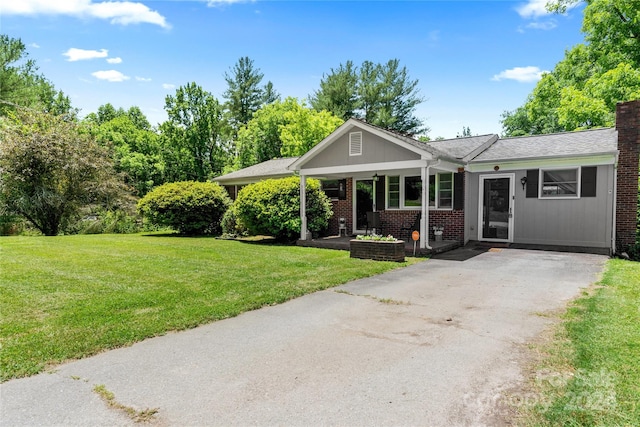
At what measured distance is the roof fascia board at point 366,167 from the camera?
10.5 metres

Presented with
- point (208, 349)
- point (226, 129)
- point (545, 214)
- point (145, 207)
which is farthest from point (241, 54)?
point (208, 349)

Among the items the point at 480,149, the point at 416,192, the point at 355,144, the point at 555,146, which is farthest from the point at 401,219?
the point at 555,146

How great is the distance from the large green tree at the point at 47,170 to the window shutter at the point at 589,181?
19.6m

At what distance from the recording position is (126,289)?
6.10 meters

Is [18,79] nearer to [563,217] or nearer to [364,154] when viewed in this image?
[364,154]

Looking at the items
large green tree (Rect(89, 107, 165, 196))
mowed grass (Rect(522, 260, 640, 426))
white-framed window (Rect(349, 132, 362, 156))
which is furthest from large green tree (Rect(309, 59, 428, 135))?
mowed grass (Rect(522, 260, 640, 426))

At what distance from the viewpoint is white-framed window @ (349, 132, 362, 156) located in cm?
1191

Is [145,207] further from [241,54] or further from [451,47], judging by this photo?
[241,54]

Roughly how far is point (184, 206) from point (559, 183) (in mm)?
13980

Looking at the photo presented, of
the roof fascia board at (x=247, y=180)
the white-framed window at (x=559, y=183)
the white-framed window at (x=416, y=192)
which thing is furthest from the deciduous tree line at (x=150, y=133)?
the white-framed window at (x=559, y=183)

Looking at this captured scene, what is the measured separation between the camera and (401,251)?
909 cm

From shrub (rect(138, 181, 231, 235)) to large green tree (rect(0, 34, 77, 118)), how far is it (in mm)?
14087

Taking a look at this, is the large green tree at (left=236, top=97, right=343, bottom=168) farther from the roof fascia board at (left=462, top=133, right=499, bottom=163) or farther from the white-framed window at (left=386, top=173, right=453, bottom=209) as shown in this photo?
the white-framed window at (left=386, top=173, right=453, bottom=209)

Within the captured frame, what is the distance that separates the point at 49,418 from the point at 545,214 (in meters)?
12.2
